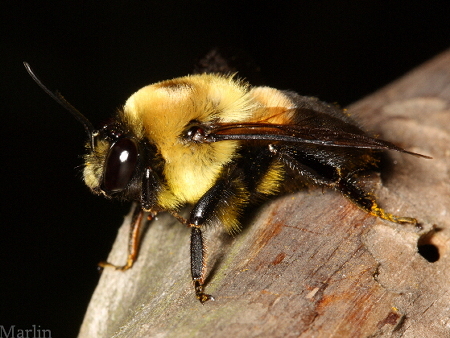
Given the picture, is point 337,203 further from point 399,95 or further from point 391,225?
point 399,95

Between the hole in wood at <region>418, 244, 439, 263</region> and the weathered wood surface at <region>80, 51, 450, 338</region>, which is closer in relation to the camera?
the weathered wood surface at <region>80, 51, 450, 338</region>

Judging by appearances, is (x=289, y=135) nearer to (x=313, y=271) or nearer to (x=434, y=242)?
(x=313, y=271)

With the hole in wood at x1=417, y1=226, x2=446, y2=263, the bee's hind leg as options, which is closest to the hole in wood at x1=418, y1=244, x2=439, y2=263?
the hole in wood at x1=417, y1=226, x2=446, y2=263

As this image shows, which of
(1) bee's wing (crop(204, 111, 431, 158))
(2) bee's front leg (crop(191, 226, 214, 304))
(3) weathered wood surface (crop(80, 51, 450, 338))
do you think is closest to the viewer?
(3) weathered wood surface (crop(80, 51, 450, 338))

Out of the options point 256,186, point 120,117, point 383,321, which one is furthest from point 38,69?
point 383,321

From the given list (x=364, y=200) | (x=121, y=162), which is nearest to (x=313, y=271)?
(x=364, y=200)

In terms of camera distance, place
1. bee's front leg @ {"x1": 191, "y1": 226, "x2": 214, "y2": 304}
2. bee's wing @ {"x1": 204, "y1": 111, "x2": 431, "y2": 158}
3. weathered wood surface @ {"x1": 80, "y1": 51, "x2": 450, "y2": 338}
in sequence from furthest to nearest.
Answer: bee's wing @ {"x1": 204, "y1": 111, "x2": 431, "y2": 158}
bee's front leg @ {"x1": 191, "y1": 226, "x2": 214, "y2": 304}
weathered wood surface @ {"x1": 80, "y1": 51, "x2": 450, "y2": 338}

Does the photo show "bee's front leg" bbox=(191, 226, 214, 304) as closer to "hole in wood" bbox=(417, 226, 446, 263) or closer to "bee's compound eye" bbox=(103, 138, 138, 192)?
"bee's compound eye" bbox=(103, 138, 138, 192)
